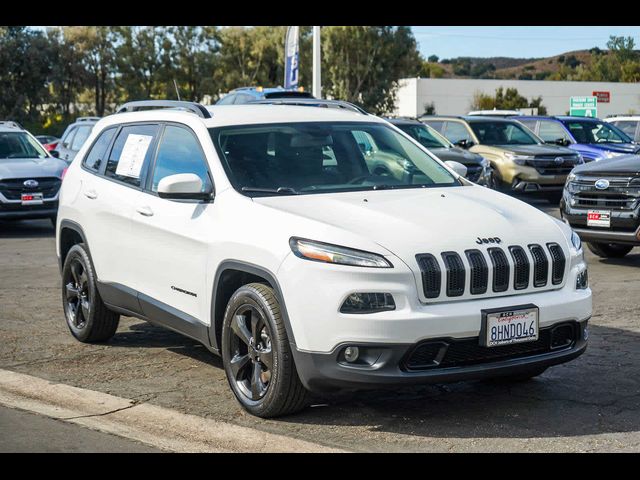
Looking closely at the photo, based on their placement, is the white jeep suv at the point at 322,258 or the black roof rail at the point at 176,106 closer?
the white jeep suv at the point at 322,258

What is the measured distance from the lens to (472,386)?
6.42 m

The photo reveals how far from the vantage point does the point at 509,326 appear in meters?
5.41

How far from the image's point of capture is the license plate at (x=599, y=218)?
11.4 m

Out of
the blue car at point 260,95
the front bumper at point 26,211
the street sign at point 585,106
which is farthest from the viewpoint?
the street sign at point 585,106

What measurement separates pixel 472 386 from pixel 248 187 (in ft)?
6.14

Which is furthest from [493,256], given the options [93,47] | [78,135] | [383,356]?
[93,47]

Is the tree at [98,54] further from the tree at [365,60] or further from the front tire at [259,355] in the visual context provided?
the front tire at [259,355]

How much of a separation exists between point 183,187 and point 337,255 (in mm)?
1307

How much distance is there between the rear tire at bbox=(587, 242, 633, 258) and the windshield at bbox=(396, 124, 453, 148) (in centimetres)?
698

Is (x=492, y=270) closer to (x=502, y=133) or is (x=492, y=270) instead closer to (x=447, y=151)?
(x=447, y=151)

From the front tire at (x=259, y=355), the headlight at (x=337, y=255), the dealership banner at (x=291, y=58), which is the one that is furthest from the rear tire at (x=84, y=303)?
the dealership banner at (x=291, y=58)

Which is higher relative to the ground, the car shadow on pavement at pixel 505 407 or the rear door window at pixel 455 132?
the rear door window at pixel 455 132
